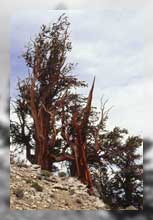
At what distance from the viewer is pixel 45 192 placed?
4.98 m

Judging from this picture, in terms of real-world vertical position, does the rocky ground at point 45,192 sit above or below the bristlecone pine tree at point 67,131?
below

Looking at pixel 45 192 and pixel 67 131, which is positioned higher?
pixel 67 131

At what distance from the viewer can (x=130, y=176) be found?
4938mm

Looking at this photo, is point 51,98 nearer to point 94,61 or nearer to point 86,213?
point 94,61

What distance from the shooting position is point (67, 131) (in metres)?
4.99

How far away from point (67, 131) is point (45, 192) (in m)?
0.43

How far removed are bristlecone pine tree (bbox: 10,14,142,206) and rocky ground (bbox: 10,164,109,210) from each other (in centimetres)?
5

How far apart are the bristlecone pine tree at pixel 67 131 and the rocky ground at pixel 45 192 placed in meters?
0.05

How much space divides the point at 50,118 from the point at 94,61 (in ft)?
1.58

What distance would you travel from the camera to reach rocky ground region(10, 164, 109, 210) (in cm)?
494

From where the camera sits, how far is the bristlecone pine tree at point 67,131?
4.96 metres

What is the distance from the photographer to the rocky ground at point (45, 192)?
494cm

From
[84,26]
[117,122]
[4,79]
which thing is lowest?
[117,122]

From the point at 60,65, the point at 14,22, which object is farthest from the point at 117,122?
the point at 14,22
